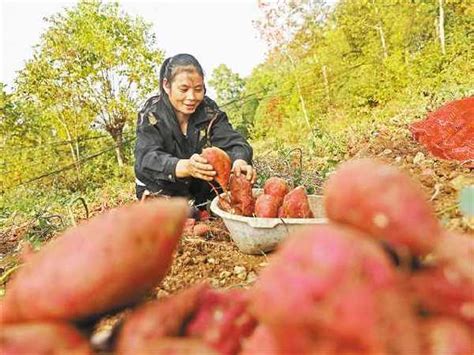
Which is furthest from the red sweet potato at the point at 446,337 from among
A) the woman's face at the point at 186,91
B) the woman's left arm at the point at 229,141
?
the woman's face at the point at 186,91

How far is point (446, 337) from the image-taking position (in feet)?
2.23

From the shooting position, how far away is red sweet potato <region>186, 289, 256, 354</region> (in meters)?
0.77

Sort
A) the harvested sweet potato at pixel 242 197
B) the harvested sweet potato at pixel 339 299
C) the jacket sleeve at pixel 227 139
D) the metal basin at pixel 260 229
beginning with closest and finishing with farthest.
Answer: the harvested sweet potato at pixel 339 299 < the metal basin at pixel 260 229 < the harvested sweet potato at pixel 242 197 < the jacket sleeve at pixel 227 139

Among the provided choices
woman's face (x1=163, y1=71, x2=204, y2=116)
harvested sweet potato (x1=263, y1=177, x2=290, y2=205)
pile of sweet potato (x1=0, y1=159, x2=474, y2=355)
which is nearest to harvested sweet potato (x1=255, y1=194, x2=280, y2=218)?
harvested sweet potato (x1=263, y1=177, x2=290, y2=205)

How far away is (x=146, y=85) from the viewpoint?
582 inches

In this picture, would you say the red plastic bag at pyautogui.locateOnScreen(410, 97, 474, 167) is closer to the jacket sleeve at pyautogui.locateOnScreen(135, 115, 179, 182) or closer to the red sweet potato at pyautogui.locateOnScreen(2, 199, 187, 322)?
the jacket sleeve at pyautogui.locateOnScreen(135, 115, 179, 182)

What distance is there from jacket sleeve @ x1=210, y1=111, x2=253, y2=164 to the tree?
11.6 metres

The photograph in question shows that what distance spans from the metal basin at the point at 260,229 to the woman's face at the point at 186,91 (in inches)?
42.0

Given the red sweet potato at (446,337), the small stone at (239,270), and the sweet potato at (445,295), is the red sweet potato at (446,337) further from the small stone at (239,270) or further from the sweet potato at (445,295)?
the small stone at (239,270)

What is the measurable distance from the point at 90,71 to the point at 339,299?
50.0ft

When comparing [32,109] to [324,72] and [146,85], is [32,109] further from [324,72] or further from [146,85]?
[324,72]

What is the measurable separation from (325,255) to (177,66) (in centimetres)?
274

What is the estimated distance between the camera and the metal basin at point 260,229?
209 centimetres

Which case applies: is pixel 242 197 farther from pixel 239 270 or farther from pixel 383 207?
pixel 383 207
